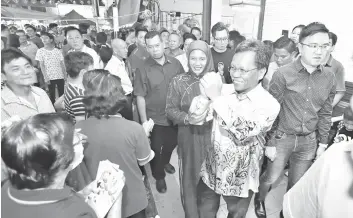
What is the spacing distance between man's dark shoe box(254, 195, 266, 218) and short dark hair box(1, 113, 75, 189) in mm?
1942

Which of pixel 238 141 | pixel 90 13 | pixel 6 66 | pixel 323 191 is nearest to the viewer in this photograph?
pixel 323 191

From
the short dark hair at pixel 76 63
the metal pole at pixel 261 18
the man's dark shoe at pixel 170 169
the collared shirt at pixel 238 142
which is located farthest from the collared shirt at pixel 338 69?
the metal pole at pixel 261 18

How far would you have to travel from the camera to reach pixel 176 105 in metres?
1.92

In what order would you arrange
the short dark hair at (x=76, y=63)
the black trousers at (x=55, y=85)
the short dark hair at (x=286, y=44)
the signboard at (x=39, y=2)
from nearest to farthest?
1. the short dark hair at (x=76, y=63)
2. the short dark hair at (x=286, y=44)
3. the black trousers at (x=55, y=85)
4. the signboard at (x=39, y=2)

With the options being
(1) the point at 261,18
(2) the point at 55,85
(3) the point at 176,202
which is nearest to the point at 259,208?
(3) the point at 176,202

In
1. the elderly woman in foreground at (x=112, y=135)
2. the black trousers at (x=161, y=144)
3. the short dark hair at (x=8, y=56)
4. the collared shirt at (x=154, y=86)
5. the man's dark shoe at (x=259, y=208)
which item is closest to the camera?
the elderly woman in foreground at (x=112, y=135)

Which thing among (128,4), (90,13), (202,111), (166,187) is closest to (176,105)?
(202,111)

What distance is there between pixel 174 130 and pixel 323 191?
1.80 metres

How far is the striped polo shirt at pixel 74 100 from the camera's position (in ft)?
5.90

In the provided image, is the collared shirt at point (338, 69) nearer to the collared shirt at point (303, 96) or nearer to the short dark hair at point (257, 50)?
the collared shirt at point (303, 96)

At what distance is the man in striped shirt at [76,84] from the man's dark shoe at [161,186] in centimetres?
118

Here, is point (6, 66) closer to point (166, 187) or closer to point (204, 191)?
point (204, 191)

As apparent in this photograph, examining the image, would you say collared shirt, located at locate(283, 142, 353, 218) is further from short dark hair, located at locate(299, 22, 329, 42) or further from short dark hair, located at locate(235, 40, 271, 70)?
short dark hair, located at locate(299, 22, 329, 42)

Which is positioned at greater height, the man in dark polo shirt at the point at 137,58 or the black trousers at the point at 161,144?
the man in dark polo shirt at the point at 137,58
